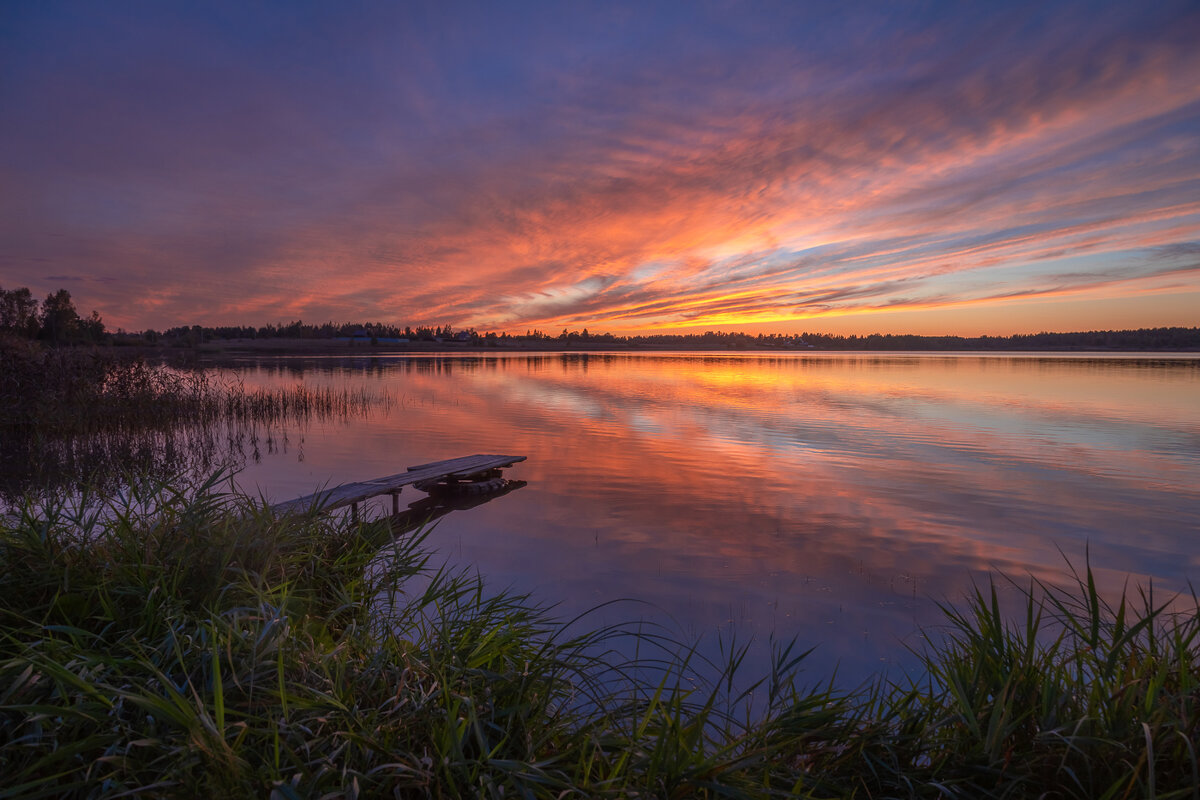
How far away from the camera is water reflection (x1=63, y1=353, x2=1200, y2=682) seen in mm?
7629

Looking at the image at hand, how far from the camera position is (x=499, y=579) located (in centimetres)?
827

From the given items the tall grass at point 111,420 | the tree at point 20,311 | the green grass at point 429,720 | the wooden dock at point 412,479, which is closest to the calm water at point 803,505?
the wooden dock at point 412,479

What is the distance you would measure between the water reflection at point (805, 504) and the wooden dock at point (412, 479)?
1307 mm

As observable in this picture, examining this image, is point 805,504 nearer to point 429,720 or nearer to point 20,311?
point 429,720


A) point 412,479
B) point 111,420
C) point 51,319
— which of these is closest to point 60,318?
point 51,319

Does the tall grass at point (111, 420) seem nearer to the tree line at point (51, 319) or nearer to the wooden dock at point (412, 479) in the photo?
the wooden dock at point (412, 479)

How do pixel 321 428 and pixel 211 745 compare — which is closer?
pixel 211 745

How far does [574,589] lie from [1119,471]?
16.4 metres

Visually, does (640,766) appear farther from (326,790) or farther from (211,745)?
(211,745)

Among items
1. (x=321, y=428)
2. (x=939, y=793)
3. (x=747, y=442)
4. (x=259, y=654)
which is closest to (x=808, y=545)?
(x=939, y=793)

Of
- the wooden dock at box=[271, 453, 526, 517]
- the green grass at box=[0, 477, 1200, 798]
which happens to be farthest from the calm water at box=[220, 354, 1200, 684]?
the green grass at box=[0, 477, 1200, 798]

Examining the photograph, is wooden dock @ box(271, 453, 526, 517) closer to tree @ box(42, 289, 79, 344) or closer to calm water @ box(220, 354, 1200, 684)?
calm water @ box(220, 354, 1200, 684)

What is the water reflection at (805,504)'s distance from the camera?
763 centimetres

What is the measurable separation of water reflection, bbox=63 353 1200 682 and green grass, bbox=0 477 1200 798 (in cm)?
131
